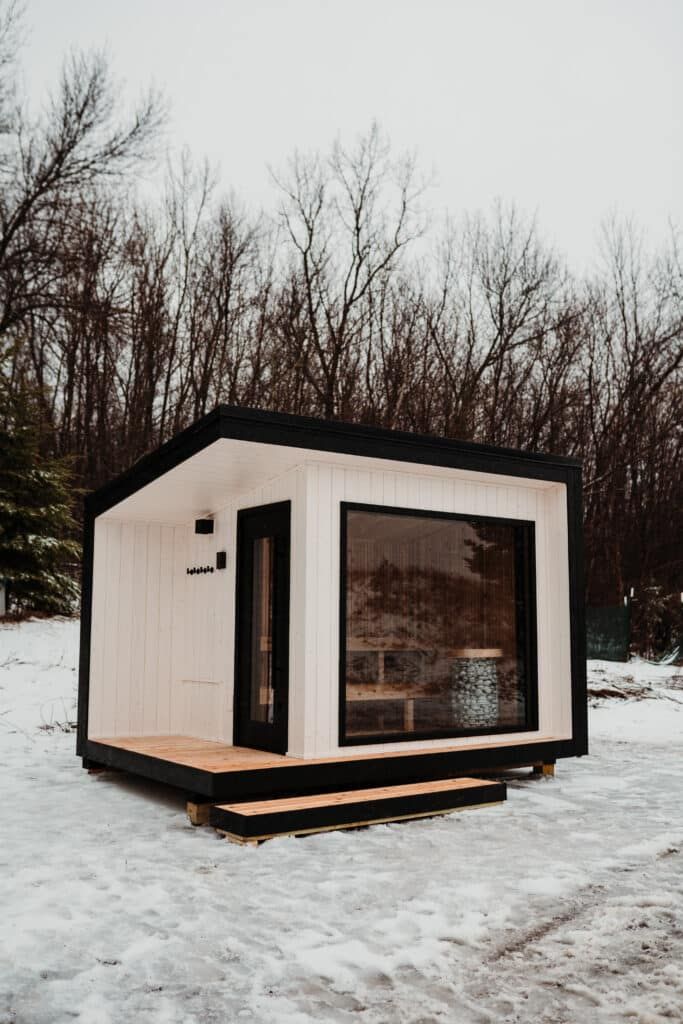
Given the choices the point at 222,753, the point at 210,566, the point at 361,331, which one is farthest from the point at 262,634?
the point at 361,331

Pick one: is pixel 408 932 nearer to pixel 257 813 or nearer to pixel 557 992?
pixel 557 992

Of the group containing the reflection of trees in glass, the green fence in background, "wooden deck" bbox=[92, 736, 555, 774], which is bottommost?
"wooden deck" bbox=[92, 736, 555, 774]

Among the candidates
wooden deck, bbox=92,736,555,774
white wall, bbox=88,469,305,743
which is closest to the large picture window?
wooden deck, bbox=92,736,555,774

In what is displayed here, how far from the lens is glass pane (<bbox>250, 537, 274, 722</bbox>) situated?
6.00m

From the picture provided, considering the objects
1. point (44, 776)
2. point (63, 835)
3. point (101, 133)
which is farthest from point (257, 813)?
point (101, 133)

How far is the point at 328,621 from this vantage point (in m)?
5.61

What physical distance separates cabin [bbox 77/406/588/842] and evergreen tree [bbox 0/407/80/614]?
220 inches

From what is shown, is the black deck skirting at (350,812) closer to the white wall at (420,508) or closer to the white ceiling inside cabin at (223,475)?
the white wall at (420,508)

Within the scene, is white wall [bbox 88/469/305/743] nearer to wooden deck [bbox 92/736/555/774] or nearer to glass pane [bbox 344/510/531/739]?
wooden deck [bbox 92/736/555/774]

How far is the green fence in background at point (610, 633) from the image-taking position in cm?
1580

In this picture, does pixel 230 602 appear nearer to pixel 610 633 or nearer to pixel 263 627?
pixel 263 627

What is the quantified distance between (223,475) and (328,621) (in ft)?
3.96

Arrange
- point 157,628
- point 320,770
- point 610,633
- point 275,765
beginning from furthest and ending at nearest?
point 610,633 < point 157,628 < point 320,770 < point 275,765

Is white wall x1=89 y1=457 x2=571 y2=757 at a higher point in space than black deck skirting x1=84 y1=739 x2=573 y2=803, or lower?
higher
